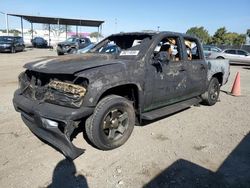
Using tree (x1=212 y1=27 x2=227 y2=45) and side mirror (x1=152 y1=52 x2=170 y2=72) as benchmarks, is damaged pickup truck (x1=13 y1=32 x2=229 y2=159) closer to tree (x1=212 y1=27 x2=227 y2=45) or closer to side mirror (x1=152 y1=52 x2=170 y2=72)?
side mirror (x1=152 y1=52 x2=170 y2=72)

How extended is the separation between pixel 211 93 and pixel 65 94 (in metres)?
4.60

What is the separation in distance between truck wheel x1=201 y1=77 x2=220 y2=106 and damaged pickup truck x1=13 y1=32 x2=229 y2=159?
119 centimetres

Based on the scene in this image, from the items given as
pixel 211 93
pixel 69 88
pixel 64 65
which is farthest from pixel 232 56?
pixel 69 88

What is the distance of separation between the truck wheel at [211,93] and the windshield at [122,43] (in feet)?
8.38

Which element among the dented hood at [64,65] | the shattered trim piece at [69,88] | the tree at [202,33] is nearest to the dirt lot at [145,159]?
the shattered trim piece at [69,88]

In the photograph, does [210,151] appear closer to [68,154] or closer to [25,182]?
[68,154]

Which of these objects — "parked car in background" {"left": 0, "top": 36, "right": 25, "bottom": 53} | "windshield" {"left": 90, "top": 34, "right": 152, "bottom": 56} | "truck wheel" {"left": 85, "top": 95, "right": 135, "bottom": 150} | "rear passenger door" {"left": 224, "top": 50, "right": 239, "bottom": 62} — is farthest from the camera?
"parked car in background" {"left": 0, "top": 36, "right": 25, "bottom": 53}

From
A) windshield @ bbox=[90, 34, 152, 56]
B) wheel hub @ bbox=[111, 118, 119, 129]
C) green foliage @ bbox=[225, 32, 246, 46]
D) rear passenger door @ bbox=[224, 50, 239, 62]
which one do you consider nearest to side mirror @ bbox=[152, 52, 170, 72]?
windshield @ bbox=[90, 34, 152, 56]

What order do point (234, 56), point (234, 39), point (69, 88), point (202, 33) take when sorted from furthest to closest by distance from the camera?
1. point (202, 33)
2. point (234, 39)
3. point (234, 56)
4. point (69, 88)

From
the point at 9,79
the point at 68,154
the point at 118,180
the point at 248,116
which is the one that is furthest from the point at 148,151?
the point at 9,79

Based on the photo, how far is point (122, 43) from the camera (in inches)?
234

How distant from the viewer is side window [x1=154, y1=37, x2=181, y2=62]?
567 centimetres

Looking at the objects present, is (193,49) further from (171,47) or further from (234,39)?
(234,39)

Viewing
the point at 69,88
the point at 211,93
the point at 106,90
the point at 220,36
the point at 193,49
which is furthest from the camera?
the point at 220,36
